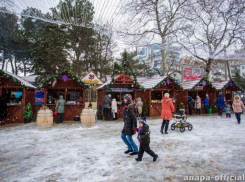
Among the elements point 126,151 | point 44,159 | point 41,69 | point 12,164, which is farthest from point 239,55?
point 41,69

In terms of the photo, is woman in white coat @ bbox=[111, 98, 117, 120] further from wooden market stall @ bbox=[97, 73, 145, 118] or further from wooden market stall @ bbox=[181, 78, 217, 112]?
wooden market stall @ bbox=[181, 78, 217, 112]

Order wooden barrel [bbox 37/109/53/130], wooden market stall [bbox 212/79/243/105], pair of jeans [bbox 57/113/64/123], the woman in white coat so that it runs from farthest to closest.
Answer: wooden market stall [bbox 212/79/243/105], the woman in white coat, pair of jeans [bbox 57/113/64/123], wooden barrel [bbox 37/109/53/130]

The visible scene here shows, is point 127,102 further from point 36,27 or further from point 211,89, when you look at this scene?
point 36,27

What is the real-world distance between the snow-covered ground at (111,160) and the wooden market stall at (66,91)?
18.8 feet

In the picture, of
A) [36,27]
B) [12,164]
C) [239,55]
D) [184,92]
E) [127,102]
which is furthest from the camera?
[36,27]

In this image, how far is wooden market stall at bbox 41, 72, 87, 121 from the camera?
12.0 m

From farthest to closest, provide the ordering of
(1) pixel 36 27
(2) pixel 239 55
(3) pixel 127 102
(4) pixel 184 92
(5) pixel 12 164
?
1. (1) pixel 36 27
2. (4) pixel 184 92
3. (2) pixel 239 55
4. (3) pixel 127 102
5. (5) pixel 12 164

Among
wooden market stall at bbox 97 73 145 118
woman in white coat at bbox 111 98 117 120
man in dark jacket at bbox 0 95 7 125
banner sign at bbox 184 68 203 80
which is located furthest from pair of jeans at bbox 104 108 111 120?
banner sign at bbox 184 68 203 80

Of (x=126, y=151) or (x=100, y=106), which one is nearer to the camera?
(x=126, y=151)

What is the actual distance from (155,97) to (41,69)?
14909 millimetres

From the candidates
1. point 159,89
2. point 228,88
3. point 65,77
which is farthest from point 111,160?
point 228,88

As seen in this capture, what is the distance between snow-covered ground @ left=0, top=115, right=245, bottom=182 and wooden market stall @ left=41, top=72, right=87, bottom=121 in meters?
5.74

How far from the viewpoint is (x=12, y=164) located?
4.44 meters

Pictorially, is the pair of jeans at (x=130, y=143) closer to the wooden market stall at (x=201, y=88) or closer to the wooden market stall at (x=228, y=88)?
the wooden market stall at (x=201, y=88)
